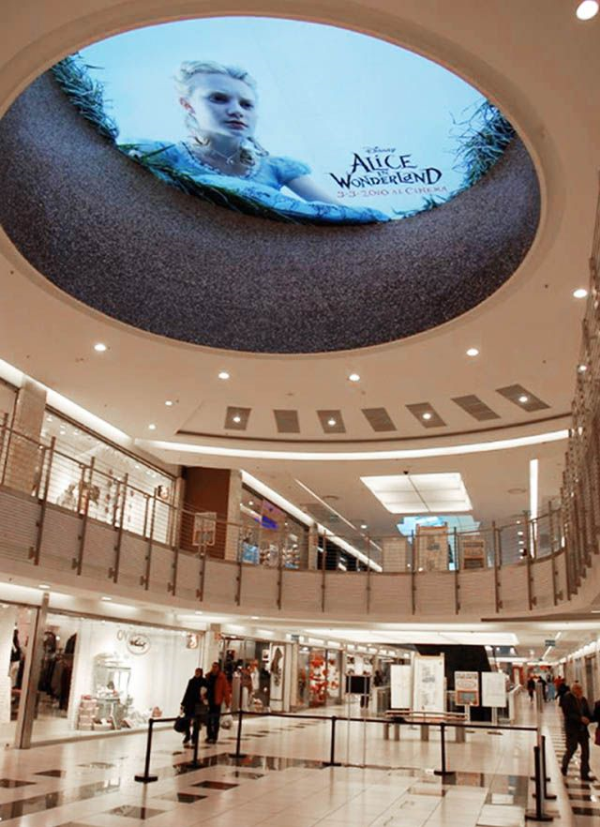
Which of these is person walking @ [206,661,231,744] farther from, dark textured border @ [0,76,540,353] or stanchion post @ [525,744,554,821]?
stanchion post @ [525,744,554,821]

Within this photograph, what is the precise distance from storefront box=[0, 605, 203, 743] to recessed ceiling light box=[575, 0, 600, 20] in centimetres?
1359

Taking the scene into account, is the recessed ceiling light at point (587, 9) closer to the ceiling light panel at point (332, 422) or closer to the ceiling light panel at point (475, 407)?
the ceiling light panel at point (475, 407)

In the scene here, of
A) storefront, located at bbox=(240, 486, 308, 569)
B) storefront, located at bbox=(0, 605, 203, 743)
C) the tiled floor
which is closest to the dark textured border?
storefront, located at bbox=(240, 486, 308, 569)

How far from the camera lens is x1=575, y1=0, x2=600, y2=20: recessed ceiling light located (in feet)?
22.4

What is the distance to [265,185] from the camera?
13.9 meters

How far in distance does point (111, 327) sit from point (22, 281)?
7.06 ft

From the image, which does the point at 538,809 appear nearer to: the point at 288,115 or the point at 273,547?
the point at 288,115

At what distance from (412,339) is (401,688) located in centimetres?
1068

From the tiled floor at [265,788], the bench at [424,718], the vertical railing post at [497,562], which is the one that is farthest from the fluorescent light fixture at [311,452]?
the tiled floor at [265,788]

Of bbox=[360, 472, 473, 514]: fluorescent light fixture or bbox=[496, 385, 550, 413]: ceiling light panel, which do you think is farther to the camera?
bbox=[360, 472, 473, 514]: fluorescent light fixture

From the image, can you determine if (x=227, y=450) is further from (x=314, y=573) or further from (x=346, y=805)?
(x=346, y=805)

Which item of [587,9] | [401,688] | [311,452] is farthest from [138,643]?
[587,9]

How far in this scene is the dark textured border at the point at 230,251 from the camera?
12289 millimetres

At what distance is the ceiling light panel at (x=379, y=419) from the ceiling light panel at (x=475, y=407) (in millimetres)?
1947
